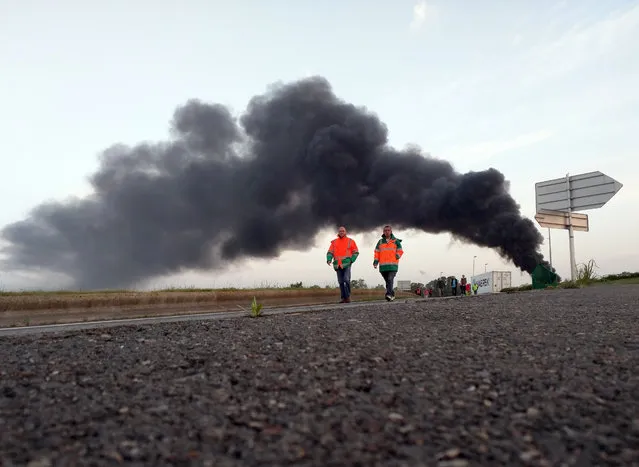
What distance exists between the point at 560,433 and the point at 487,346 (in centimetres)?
205

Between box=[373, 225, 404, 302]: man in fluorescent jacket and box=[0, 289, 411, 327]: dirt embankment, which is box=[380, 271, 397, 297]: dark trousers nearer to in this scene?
box=[373, 225, 404, 302]: man in fluorescent jacket

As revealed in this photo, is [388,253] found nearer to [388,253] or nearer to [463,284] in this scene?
[388,253]

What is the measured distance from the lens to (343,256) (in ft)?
48.8

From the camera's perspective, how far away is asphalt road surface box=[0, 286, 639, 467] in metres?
2.41

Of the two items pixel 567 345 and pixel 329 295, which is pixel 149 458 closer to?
pixel 567 345

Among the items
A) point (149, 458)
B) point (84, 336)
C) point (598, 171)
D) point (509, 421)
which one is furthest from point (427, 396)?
point (598, 171)

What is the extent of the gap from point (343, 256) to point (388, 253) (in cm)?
131

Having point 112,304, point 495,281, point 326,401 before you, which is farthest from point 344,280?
point 495,281

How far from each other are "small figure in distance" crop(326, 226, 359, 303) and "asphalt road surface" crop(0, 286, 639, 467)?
9640 mm

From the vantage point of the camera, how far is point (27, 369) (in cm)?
411

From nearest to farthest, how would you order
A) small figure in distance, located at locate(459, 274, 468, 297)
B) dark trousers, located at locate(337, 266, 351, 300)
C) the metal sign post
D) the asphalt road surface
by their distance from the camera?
the asphalt road surface → dark trousers, located at locate(337, 266, 351, 300) → the metal sign post → small figure in distance, located at locate(459, 274, 468, 297)

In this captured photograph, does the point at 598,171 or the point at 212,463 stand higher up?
the point at 598,171

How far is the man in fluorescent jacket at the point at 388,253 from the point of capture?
1473cm

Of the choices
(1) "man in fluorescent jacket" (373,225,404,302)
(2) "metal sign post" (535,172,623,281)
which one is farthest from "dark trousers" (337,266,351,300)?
(2) "metal sign post" (535,172,623,281)
